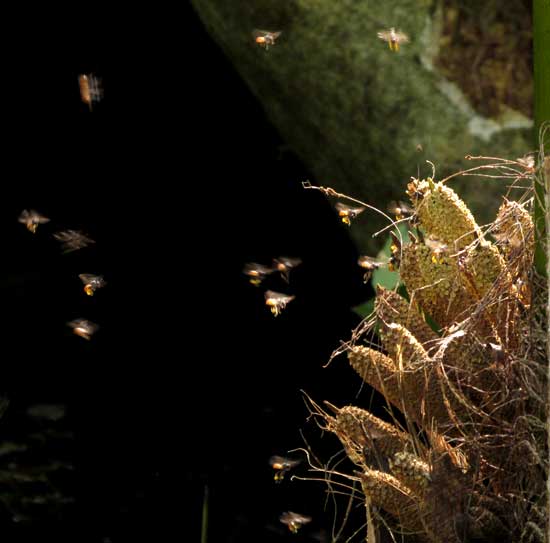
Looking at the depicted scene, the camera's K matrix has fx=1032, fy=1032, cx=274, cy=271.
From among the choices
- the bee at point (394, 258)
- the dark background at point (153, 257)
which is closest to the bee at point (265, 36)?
the dark background at point (153, 257)

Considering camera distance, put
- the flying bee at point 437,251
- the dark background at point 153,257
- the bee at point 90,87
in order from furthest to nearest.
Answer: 1. the dark background at point 153,257
2. the bee at point 90,87
3. the flying bee at point 437,251

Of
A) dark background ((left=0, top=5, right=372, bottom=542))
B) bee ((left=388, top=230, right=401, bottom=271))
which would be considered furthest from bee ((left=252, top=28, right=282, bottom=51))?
bee ((left=388, top=230, right=401, bottom=271))

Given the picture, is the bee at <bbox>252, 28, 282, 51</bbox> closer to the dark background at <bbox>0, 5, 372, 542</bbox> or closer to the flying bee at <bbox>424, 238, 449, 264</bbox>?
the dark background at <bbox>0, 5, 372, 542</bbox>

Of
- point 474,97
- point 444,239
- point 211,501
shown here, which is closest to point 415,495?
point 444,239

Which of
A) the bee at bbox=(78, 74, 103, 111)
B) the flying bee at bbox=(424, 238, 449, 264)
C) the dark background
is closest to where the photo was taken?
the flying bee at bbox=(424, 238, 449, 264)

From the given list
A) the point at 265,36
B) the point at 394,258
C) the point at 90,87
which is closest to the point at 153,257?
the point at 90,87

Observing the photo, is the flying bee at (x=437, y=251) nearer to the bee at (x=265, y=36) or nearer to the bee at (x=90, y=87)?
the bee at (x=265, y=36)
